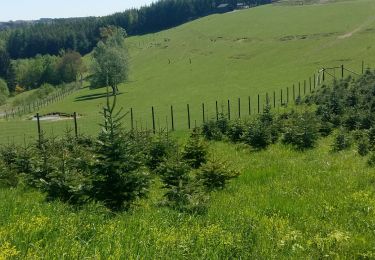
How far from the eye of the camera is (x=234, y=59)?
9931 cm

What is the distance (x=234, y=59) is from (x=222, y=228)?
9363 cm

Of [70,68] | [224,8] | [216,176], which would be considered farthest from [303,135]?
[224,8]

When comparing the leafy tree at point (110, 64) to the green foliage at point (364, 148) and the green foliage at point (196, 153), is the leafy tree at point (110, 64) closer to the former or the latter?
the green foliage at point (196, 153)

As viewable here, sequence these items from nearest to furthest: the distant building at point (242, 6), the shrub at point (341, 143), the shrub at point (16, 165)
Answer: the shrub at point (16, 165), the shrub at point (341, 143), the distant building at point (242, 6)

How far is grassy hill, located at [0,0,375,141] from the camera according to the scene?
2699 inches

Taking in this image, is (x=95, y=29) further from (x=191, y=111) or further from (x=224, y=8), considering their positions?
(x=191, y=111)

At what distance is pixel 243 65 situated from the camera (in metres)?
92.1

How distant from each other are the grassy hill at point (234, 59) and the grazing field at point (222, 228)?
3806cm

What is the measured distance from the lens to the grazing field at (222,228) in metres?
6.23

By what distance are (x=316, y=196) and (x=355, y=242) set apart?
3322 millimetres

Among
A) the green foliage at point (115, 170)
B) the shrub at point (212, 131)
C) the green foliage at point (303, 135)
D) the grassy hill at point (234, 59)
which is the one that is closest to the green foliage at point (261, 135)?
the green foliage at point (303, 135)

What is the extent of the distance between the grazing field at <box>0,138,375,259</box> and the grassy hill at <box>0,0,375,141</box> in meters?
38.1

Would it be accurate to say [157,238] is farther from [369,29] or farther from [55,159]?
[369,29]

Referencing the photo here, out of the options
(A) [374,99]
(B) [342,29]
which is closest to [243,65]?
(B) [342,29]
